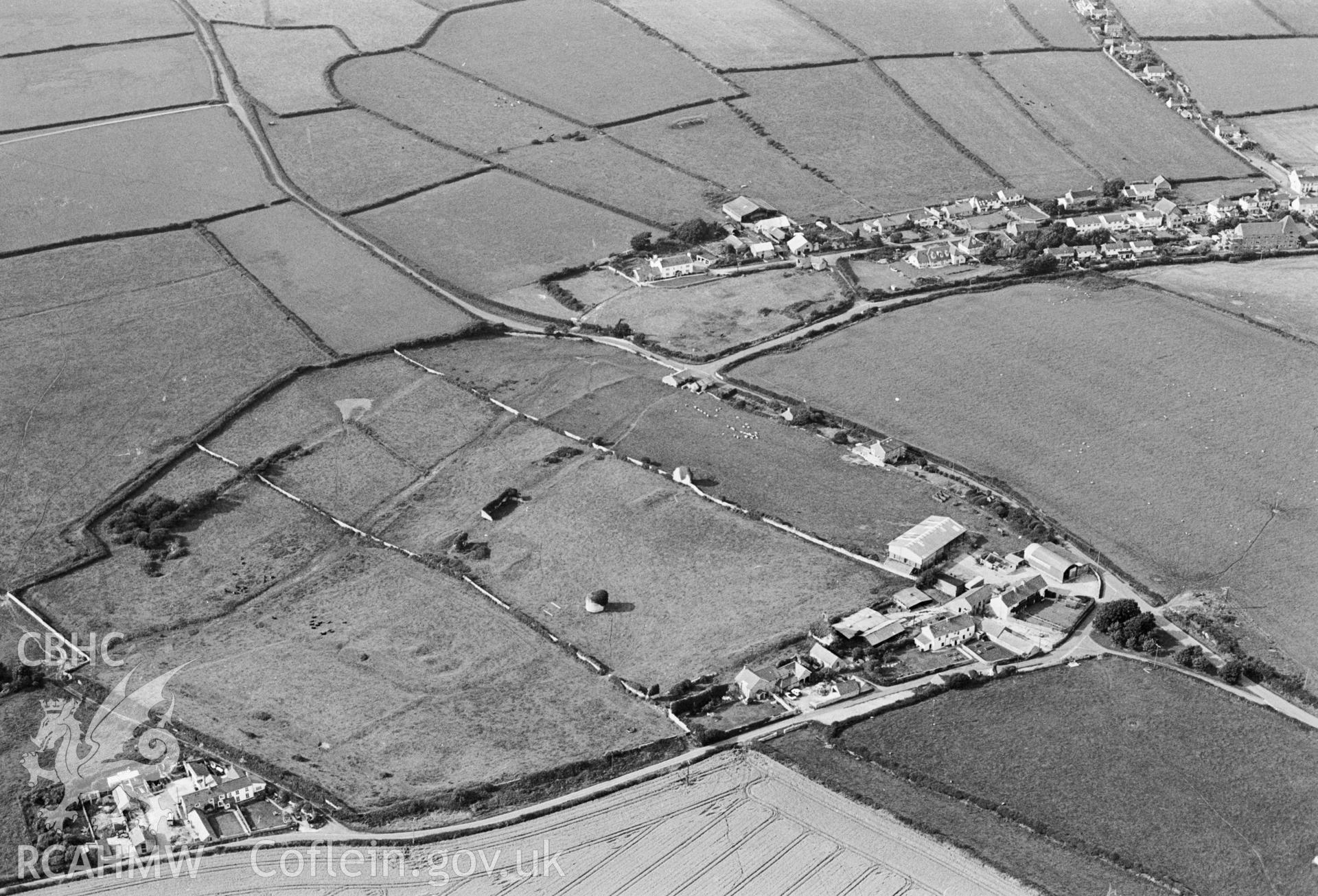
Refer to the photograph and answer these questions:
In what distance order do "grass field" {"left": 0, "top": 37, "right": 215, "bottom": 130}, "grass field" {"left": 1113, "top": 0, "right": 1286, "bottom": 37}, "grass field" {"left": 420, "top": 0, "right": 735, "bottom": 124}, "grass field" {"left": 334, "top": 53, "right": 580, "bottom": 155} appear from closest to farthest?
"grass field" {"left": 334, "top": 53, "right": 580, "bottom": 155}, "grass field" {"left": 0, "top": 37, "right": 215, "bottom": 130}, "grass field" {"left": 420, "top": 0, "right": 735, "bottom": 124}, "grass field" {"left": 1113, "top": 0, "right": 1286, "bottom": 37}

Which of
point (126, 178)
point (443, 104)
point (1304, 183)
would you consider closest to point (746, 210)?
point (443, 104)

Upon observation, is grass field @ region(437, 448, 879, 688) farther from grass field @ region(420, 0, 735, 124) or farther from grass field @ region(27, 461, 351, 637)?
grass field @ region(420, 0, 735, 124)

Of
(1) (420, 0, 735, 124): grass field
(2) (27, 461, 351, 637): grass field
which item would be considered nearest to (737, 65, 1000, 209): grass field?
(1) (420, 0, 735, 124): grass field

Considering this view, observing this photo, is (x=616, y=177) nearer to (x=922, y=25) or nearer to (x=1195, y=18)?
(x=922, y=25)

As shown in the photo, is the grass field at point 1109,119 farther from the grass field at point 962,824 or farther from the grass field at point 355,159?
the grass field at point 962,824

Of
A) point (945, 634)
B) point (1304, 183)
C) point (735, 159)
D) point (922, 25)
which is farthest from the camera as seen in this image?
point (922, 25)

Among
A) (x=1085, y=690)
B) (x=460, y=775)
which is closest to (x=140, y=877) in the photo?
(x=460, y=775)
